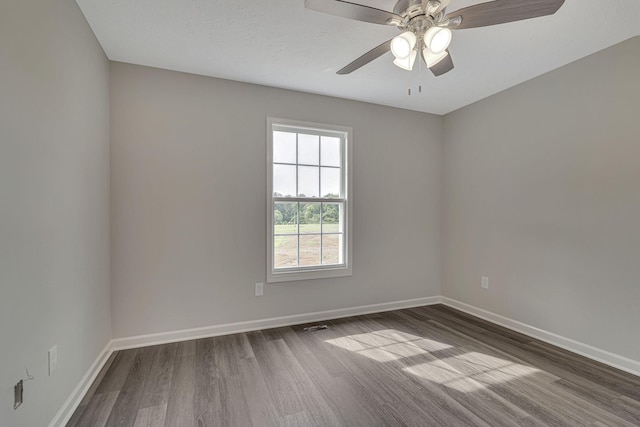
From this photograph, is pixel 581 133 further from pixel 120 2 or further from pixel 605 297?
pixel 120 2

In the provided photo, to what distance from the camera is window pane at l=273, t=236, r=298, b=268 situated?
3.11 m

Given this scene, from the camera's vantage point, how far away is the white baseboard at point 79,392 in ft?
5.32

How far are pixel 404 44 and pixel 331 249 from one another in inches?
89.1

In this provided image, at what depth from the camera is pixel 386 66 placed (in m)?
2.58

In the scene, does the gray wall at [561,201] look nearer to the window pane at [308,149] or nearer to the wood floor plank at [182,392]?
the window pane at [308,149]

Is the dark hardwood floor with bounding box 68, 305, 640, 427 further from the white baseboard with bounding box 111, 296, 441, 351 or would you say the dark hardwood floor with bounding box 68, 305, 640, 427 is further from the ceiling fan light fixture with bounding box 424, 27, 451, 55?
the ceiling fan light fixture with bounding box 424, 27, 451, 55

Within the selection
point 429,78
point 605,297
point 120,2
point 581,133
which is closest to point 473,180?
point 581,133

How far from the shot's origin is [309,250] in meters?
3.27

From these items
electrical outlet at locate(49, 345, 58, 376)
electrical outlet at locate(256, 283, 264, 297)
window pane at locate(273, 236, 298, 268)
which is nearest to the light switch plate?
electrical outlet at locate(49, 345, 58, 376)

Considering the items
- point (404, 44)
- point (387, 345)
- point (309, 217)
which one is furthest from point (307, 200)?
point (404, 44)

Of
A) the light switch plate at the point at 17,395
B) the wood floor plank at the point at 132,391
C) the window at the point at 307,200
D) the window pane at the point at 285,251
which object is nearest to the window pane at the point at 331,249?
the window at the point at 307,200

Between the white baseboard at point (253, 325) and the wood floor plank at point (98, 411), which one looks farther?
the white baseboard at point (253, 325)

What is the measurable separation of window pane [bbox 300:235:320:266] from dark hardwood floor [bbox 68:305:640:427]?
77 centimetres

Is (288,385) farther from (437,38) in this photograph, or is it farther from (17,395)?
(437,38)
